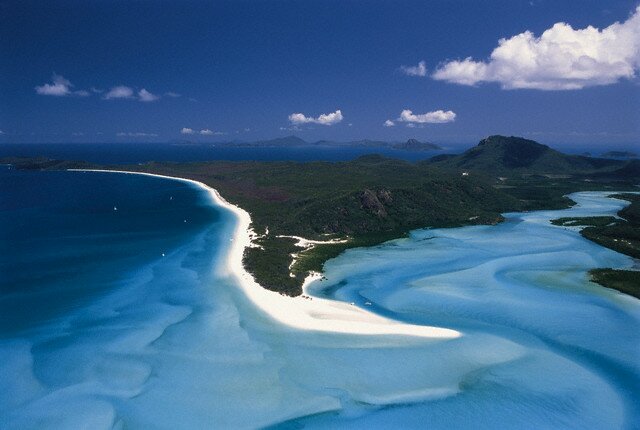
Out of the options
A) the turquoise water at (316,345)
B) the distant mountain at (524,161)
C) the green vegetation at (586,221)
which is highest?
the distant mountain at (524,161)

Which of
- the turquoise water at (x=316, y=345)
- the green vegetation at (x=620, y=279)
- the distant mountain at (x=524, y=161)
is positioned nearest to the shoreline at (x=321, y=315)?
the turquoise water at (x=316, y=345)

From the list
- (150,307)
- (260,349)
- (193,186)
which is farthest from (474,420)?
(193,186)

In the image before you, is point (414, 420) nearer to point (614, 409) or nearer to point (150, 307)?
point (614, 409)

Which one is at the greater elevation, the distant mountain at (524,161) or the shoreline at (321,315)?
the distant mountain at (524,161)

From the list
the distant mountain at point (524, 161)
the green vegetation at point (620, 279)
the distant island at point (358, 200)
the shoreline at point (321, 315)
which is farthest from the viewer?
the distant mountain at point (524, 161)

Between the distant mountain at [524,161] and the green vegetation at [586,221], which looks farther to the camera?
the distant mountain at [524,161]

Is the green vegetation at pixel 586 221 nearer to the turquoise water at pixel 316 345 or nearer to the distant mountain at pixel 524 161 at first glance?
the turquoise water at pixel 316 345

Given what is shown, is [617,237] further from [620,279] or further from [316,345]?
[316,345]

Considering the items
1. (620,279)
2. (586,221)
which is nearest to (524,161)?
(586,221)
